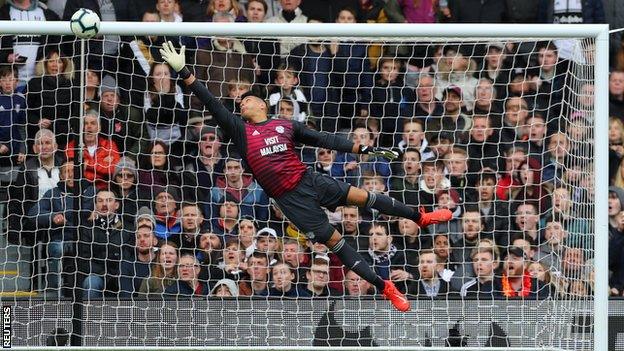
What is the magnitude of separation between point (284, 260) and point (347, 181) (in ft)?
3.24

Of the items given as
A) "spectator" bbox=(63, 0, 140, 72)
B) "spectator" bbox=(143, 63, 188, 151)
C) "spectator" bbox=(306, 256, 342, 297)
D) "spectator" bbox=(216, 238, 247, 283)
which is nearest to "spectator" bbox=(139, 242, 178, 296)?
"spectator" bbox=(216, 238, 247, 283)

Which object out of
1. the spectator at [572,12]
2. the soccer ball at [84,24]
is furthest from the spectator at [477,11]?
the soccer ball at [84,24]

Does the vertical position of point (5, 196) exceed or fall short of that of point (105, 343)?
it exceeds it

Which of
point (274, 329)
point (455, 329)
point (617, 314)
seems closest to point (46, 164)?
point (274, 329)

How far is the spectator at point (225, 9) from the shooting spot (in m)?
14.6

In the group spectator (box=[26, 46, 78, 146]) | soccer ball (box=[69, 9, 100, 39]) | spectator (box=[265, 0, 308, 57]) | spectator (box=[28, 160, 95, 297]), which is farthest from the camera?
spectator (box=[265, 0, 308, 57])

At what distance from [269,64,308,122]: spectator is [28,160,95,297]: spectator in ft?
6.52

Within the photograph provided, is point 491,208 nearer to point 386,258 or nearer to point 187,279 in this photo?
point 386,258

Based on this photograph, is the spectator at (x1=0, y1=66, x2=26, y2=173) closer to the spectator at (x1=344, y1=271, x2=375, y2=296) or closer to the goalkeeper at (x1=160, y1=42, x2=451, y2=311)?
the goalkeeper at (x1=160, y1=42, x2=451, y2=311)

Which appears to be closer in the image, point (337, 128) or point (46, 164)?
point (46, 164)

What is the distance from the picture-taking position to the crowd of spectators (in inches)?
519

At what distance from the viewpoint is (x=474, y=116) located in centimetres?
1388

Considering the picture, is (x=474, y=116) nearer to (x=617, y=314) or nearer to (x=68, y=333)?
(x=617, y=314)

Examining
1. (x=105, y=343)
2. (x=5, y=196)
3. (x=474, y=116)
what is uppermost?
(x=474, y=116)
